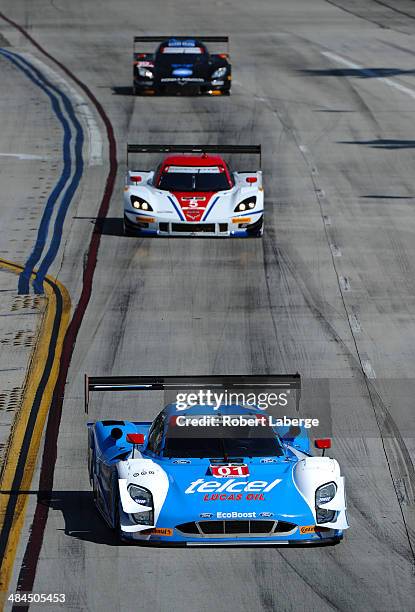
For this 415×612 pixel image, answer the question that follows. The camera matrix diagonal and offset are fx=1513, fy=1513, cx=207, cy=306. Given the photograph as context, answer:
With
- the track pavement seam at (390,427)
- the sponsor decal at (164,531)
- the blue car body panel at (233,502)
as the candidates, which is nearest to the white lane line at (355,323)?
the track pavement seam at (390,427)

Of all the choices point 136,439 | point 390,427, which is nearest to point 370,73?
point 390,427

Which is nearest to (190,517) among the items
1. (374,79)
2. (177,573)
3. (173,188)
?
(177,573)

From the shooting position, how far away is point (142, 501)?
48.0 ft

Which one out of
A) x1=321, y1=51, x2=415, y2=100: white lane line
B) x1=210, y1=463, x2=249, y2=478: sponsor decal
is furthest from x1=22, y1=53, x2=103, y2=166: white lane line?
x1=210, y1=463, x2=249, y2=478: sponsor decal

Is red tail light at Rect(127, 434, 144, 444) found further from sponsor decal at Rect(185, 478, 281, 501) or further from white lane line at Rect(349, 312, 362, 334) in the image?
white lane line at Rect(349, 312, 362, 334)

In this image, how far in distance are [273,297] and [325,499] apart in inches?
467

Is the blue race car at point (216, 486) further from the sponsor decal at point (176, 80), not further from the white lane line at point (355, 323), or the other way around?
the sponsor decal at point (176, 80)

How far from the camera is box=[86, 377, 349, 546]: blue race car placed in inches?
570

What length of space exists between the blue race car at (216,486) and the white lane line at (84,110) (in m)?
23.9

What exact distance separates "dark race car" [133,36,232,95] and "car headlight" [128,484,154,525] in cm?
3428

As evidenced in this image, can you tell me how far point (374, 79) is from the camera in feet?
172

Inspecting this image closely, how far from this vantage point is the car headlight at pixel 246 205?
3041 centimetres

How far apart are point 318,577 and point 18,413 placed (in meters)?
6.49

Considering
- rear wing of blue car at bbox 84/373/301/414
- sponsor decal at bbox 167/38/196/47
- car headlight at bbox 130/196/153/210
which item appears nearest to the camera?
rear wing of blue car at bbox 84/373/301/414
